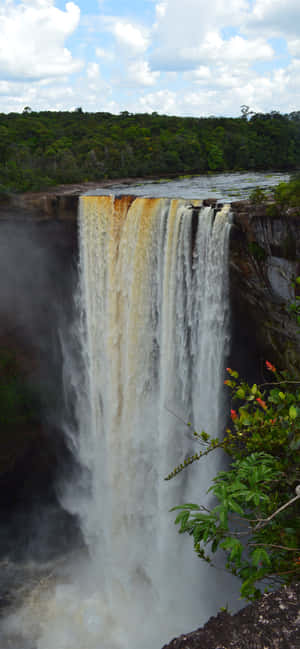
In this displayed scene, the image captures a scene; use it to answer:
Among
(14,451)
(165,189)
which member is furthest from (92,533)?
(165,189)

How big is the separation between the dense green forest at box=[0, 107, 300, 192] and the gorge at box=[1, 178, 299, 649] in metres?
7.33

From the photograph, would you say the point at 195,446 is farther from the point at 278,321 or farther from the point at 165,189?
the point at 165,189

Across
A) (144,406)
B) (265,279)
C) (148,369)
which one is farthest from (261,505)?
(144,406)

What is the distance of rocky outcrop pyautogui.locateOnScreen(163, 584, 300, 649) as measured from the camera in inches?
79.2

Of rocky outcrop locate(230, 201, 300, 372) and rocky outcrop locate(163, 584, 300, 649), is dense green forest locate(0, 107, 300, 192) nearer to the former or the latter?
rocky outcrop locate(230, 201, 300, 372)

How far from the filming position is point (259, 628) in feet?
6.82

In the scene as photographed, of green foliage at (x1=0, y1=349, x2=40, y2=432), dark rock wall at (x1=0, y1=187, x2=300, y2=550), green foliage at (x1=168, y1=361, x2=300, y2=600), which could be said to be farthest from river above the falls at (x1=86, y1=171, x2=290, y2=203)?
green foliage at (x1=168, y1=361, x2=300, y2=600)

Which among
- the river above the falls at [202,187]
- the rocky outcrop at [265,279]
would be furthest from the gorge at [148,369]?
the river above the falls at [202,187]

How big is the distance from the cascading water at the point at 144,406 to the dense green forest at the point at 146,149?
7414 millimetres

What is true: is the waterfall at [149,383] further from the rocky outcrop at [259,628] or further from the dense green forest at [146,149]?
the dense green forest at [146,149]

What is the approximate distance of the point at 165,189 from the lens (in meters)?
14.6

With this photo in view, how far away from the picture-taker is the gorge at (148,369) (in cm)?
898

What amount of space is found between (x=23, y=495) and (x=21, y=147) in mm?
17703

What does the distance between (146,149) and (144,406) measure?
50.4 feet
